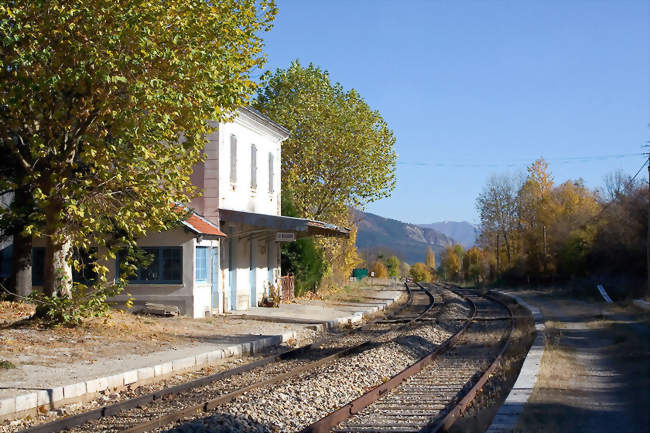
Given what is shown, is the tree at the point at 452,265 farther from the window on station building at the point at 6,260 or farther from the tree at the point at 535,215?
the window on station building at the point at 6,260

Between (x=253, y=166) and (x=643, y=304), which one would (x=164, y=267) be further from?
(x=643, y=304)

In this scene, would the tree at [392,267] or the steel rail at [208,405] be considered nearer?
the steel rail at [208,405]

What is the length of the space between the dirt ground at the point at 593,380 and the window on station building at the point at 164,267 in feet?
34.1

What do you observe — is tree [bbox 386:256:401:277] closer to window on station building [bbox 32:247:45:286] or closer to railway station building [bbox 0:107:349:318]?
railway station building [bbox 0:107:349:318]

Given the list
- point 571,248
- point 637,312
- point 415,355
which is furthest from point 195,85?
point 571,248

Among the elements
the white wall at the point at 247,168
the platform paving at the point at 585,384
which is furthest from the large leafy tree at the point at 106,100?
the platform paving at the point at 585,384

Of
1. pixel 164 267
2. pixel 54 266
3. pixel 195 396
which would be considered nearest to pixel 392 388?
pixel 195 396

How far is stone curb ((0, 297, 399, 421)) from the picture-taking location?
9047mm

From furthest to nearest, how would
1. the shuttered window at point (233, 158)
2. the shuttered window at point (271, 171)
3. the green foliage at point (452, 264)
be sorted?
the green foliage at point (452, 264)
the shuttered window at point (271, 171)
the shuttered window at point (233, 158)

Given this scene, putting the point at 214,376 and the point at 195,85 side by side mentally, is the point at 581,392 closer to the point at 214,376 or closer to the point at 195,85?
the point at 214,376

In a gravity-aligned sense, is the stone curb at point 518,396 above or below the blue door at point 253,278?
below

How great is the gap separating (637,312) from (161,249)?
15025 millimetres

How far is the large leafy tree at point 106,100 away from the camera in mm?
13078

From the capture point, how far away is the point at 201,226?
20.7m
